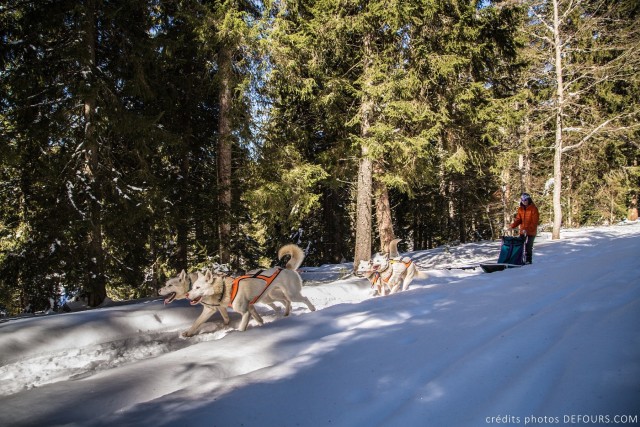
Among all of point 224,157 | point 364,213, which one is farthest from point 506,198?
point 224,157

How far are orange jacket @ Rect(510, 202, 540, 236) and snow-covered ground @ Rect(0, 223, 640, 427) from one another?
357 cm

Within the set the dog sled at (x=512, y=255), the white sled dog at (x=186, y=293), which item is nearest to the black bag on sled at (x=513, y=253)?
the dog sled at (x=512, y=255)

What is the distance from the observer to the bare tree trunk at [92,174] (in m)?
7.70

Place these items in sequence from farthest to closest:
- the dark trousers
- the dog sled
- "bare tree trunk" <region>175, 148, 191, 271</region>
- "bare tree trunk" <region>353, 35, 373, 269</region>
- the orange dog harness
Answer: "bare tree trunk" <region>353, 35, 373, 269</region>, the dark trousers, "bare tree trunk" <region>175, 148, 191, 271</region>, the dog sled, the orange dog harness

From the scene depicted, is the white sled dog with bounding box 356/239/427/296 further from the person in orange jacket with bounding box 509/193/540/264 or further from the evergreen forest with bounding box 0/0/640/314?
the person in orange jacket with bounding box 509/193/540/264

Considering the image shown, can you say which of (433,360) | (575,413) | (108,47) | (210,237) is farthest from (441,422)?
(108,47)

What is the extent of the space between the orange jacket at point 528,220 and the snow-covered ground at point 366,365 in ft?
11.7

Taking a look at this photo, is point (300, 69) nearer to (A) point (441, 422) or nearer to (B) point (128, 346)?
(B) point (128, 346)

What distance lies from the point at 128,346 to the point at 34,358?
1083 mm

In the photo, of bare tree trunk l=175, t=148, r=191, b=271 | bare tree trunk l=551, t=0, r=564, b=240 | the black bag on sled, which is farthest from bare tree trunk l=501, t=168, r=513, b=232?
bare tree trunk l=175, t=148, r=191, b=271

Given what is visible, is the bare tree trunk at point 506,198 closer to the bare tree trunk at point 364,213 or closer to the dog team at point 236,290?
the bare tree trunk at point 364,213

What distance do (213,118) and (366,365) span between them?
1058 centimetres

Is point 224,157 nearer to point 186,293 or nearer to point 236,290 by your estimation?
point 186,293

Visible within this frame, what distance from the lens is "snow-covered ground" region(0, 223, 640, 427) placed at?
227 cm
